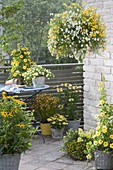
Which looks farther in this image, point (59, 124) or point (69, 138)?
point (59, 124)

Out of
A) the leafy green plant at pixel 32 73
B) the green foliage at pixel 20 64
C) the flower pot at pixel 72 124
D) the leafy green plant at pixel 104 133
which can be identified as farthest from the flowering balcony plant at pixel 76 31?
the flower pot at pixel 72 124

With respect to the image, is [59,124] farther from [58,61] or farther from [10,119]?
[10,119]

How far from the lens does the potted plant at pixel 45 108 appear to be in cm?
498

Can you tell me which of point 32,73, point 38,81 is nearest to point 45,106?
point 38,81

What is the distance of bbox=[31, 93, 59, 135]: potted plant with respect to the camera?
498 centimetres

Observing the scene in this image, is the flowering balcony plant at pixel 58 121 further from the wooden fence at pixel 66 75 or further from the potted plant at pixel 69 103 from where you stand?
the wooden fence at pixel 66 75

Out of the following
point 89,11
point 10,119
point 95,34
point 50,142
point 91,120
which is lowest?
point 50,142

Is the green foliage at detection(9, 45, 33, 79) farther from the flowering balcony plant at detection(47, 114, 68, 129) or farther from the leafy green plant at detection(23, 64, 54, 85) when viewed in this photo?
the flowering balcony plant at detection(47, 114, 68, 129)

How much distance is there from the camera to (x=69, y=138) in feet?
13.3

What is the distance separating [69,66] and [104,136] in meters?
2.08

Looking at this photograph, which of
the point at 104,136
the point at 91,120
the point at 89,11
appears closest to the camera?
the point at 104,136

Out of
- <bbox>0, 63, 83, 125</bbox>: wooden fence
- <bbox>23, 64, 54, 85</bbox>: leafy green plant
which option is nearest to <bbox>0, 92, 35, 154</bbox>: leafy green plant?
<bbox>23, 64, 54, 85</bbox>: leafy green plant

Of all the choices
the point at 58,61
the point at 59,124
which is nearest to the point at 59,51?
the point at 59,124

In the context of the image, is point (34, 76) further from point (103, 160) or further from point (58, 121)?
point (103, 160)
